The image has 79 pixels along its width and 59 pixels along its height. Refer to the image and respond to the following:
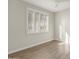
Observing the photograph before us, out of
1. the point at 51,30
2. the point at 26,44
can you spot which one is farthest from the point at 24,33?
the point at 51,30

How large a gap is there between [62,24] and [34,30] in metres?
3.28

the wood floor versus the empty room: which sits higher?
the empty room

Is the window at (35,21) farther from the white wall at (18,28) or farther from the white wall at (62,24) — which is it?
the white wall at (62,24)

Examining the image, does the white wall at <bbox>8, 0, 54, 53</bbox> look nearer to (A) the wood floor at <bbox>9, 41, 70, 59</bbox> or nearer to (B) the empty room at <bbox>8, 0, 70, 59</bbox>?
(B) the empty room at <bbox>8, 0, 70, 59</bbox>

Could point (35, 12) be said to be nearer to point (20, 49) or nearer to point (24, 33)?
point (24, 33)

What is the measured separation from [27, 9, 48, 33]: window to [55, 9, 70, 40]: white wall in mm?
1529

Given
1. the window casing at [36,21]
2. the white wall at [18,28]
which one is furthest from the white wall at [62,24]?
the white wall at [18,28]

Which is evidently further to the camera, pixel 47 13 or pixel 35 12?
pixel 47 13

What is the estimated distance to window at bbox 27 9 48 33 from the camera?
4.85 meters

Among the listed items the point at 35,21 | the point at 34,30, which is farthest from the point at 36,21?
the point at 34,30

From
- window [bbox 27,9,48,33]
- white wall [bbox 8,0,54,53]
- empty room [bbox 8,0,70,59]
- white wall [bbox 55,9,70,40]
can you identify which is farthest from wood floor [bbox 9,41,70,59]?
white wall [bbox 55,9,70,40]

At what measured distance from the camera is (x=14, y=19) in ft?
12.6

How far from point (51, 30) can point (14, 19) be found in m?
4.38
